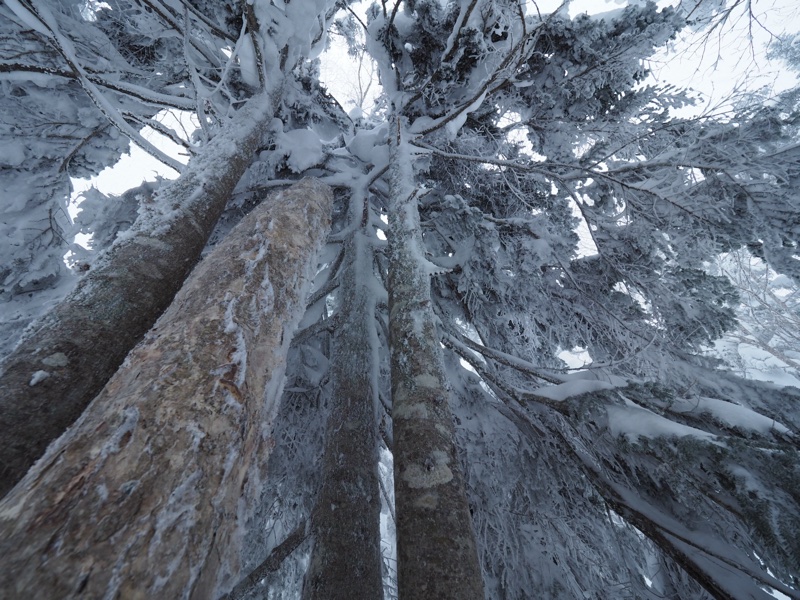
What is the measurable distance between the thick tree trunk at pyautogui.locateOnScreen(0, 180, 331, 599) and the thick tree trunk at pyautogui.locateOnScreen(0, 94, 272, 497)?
588 mm

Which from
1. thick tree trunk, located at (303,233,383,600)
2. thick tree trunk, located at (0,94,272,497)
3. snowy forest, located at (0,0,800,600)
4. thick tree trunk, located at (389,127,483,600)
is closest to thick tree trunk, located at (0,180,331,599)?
snowy forest, located at (0,0,800,600)

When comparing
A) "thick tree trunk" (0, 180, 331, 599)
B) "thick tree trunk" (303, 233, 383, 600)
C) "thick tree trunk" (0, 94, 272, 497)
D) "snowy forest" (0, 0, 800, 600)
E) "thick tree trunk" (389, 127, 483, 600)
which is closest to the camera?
"thick tree trunk" (0, 180, 331, 599)

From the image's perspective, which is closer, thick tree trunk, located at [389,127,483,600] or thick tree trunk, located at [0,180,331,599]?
thick tree trunk, located at [0,180,331,599]

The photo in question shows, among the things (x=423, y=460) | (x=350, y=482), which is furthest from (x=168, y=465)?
(x=350, y=482)

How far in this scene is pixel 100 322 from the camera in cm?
162

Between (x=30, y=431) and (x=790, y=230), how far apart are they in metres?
5.40

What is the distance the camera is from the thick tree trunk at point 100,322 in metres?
A: 1.26

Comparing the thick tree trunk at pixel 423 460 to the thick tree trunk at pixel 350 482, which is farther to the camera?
the thick tree trunk at pixel 350 482

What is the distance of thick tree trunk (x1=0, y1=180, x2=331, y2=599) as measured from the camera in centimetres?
64

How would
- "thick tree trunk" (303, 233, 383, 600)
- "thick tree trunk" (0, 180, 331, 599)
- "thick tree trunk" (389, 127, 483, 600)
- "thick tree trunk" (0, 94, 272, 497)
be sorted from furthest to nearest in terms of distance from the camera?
1. "thick tree trunk" (303, 233, 383, 600)
2. "thick tree trunk" (389, 127, 483, 600)
3. "thick tree trunk" (0, 94, 272, 497)
4. "thick tree trunk" (0, 180, 331, 599)

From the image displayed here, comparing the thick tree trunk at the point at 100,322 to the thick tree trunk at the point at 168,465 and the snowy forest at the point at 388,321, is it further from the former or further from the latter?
the thick tree trunk at the point at 168,465

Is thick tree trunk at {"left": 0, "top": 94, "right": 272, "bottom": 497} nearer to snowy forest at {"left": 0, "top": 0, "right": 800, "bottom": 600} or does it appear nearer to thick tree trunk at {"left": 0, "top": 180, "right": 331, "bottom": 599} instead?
snowy forest at {"left": 0, "top": 0, "right": 800, "bottom": 600}

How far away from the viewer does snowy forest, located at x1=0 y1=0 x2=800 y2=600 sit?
997mm

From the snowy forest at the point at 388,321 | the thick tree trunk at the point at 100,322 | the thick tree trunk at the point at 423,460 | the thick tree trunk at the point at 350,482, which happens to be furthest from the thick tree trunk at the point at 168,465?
the thick tree trunk at the point at 350,482
